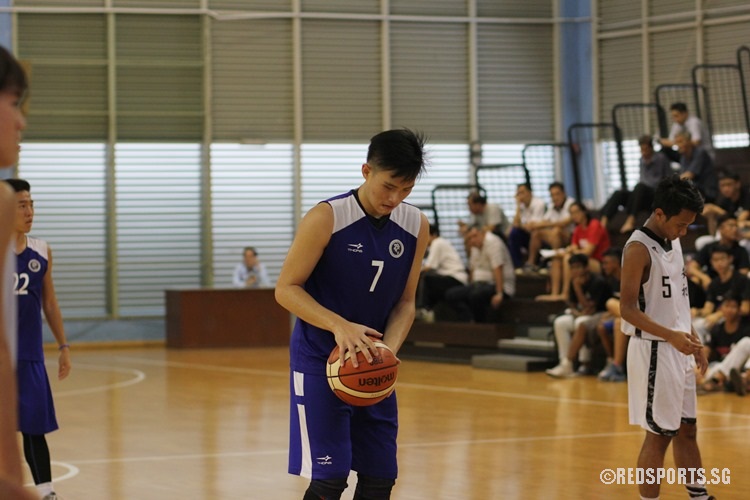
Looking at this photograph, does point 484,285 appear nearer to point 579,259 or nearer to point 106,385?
point 579,259

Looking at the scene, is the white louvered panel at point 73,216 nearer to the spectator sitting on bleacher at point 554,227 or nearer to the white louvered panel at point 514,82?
the white louvered panel at point 514,82

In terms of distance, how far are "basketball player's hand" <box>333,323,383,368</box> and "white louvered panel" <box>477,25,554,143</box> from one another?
54.6 feet

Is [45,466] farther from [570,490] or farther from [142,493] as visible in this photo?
[570,490]

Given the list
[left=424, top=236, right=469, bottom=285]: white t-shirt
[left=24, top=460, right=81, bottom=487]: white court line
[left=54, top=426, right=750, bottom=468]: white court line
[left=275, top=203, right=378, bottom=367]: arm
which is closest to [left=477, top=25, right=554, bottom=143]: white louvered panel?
[left=424, top=236, right=469, bottom=285]: white t-shirt

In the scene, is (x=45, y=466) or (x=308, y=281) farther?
(x=45, y=466)

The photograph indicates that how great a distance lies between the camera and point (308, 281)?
13.7 feet

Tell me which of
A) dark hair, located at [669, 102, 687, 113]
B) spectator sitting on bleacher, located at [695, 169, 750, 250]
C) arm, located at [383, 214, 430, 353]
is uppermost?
dark hair, located at [669, 102, 687, 113]

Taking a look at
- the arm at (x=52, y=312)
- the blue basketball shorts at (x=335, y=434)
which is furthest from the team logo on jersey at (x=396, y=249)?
the arm at (x=52, y=312)

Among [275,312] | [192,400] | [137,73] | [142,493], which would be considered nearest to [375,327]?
[142,493]

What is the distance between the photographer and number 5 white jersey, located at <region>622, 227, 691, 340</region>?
5.39 m

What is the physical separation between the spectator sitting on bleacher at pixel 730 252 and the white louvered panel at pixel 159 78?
365 inches

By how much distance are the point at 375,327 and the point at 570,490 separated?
8.97 ft

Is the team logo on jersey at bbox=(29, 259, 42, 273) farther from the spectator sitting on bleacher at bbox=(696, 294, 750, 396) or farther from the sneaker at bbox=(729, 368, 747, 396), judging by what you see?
the sneaker at bbox=(729, 368, 747, 396)

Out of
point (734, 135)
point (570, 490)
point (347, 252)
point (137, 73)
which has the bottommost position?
point (570, 490)
